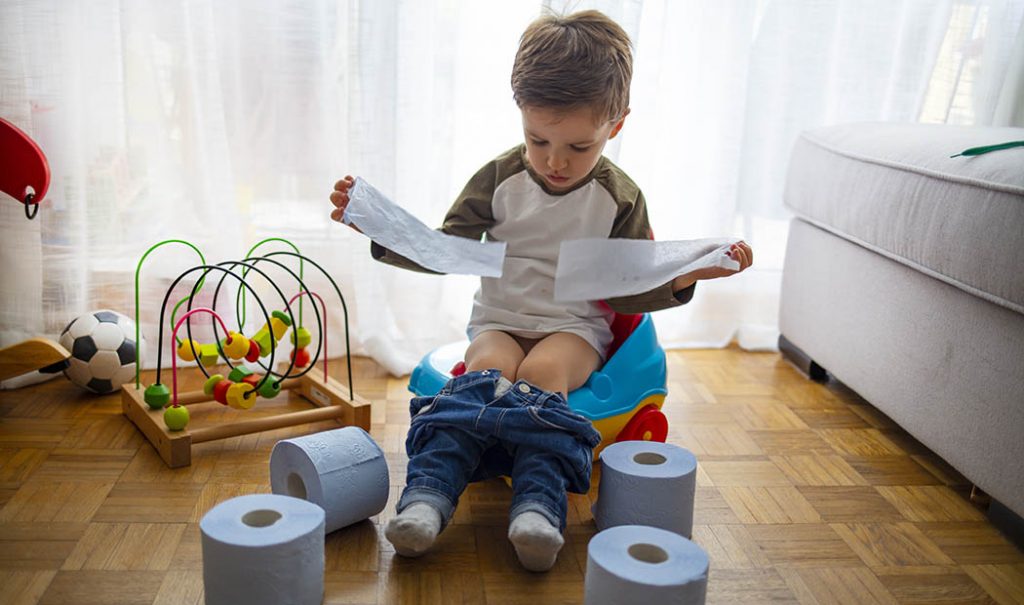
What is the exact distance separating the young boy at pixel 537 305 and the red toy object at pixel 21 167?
49 cm

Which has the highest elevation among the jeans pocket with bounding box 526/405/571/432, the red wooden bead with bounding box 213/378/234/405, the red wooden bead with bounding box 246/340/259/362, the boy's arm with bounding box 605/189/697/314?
the boy's arm with bounding box 605/189/697/314

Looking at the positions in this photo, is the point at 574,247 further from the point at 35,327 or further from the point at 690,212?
the point at 35,327

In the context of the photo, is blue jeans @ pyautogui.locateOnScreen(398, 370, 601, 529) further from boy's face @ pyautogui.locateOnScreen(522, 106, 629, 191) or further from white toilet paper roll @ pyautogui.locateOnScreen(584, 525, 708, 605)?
boy's face @ pyautogui.locateOnScreen(522, 106, 629, 191)

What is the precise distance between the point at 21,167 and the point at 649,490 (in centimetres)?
104

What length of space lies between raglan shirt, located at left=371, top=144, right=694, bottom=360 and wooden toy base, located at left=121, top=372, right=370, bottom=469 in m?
0.25

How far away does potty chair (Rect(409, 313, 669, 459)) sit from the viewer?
1.38 m

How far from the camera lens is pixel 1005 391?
4.16 ft

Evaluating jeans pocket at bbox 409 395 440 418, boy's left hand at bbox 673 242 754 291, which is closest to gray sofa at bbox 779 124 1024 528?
boy's left hand at bbox 673 242 754 291

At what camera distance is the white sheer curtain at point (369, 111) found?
1.68 m

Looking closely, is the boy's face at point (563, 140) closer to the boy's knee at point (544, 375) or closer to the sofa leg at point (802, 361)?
the boy's knee at point (544, 375)

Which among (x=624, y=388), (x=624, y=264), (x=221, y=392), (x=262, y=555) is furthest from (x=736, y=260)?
(x=221, y=392)

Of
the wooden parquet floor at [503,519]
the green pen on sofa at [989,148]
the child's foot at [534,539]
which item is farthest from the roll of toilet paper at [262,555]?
the green pen on sofa at [989,148]

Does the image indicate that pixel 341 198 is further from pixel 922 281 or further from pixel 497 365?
pixel 922 281

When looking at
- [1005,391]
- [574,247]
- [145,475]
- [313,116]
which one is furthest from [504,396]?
[313,116]
